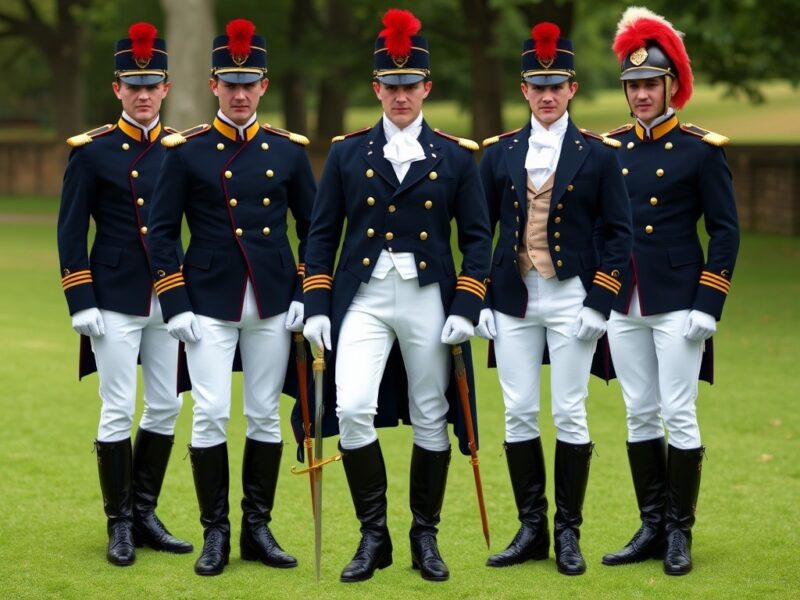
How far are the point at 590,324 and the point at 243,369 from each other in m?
1.62

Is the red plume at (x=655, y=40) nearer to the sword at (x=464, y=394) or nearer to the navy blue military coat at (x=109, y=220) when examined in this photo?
the sword at (x=464, y=394)

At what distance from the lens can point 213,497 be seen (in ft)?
22.7

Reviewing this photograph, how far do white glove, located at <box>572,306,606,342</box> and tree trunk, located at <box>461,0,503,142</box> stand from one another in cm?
2532

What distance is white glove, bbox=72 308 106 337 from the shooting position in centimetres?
704

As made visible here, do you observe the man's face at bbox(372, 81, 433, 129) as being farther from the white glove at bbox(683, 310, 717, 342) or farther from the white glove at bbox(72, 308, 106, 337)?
the white glove at bbox(72, 308, 106, 337)

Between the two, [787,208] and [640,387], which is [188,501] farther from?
[787,208]

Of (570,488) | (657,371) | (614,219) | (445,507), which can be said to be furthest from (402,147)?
(445,507)

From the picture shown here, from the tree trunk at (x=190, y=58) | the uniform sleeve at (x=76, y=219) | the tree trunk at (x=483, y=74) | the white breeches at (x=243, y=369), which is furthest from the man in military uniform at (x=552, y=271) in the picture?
the tree trunk at (x=483, y=74)

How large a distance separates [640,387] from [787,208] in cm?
1958

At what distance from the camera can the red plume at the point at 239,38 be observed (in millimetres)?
6762

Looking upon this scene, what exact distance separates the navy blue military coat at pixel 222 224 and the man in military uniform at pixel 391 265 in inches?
10.5

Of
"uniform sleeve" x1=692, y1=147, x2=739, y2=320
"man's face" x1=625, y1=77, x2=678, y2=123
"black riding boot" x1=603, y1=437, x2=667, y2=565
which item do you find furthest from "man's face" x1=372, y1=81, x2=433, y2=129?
"black riding boot" x1=603, y1=437, x2=667, y2=565

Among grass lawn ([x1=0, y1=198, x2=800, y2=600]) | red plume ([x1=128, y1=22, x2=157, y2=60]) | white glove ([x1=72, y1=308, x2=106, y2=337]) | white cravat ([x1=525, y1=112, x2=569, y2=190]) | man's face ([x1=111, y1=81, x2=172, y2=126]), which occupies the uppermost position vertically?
red plume ([x1=128, y1=22, x2=157, y2=60])

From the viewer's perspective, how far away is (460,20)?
37219 mm
